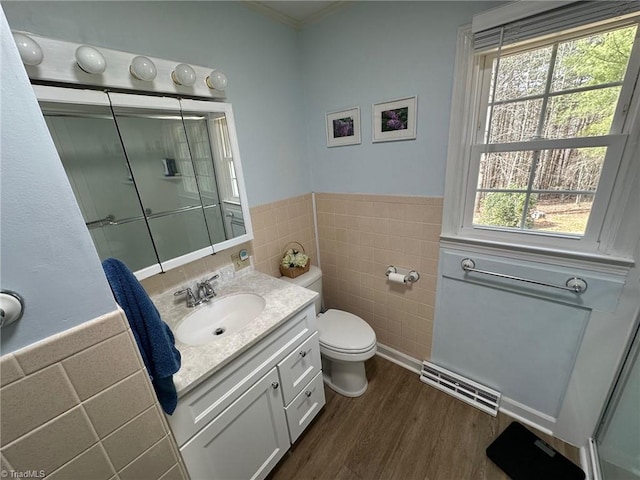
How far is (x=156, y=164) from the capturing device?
1189 mm

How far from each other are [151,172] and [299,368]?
1.17 metres

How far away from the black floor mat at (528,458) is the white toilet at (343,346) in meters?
0.74

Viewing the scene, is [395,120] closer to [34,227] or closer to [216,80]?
[216,80]

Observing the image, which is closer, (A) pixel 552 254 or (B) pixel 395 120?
(A) pixel 552 254

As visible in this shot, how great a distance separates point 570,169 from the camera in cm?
112

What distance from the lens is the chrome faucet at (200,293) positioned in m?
1.28

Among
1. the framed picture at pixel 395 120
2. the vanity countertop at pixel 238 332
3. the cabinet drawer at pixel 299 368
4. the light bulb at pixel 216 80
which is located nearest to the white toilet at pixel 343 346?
the cabinet drawer at pixel 299 368

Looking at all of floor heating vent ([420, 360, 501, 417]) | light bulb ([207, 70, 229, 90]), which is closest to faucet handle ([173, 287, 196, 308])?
light bulb ([207, 70, 229, 90])

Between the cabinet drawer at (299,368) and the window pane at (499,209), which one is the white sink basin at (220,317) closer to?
the cabinet drawer at (299,368)

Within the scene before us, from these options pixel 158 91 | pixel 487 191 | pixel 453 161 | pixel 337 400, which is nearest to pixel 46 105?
pixel 158 91

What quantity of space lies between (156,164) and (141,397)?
97 centimetres

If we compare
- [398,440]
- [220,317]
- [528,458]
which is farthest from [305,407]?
[528,458]

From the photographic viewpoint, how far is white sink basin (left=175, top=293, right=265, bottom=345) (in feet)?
3.96

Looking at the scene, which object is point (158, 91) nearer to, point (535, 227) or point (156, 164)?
point (156, 164)
